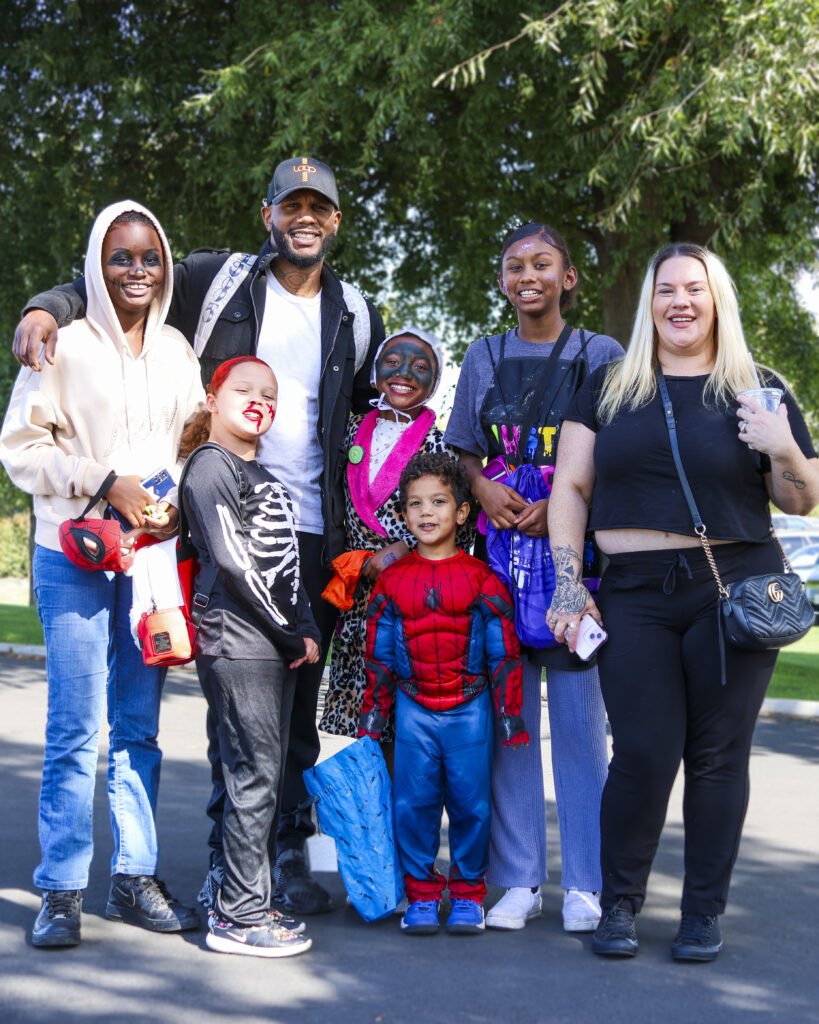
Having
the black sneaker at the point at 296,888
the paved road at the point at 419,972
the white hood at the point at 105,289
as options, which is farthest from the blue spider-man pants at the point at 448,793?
the white hood at the point at 105,289

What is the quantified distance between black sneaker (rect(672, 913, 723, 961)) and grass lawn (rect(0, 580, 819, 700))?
6257 mm

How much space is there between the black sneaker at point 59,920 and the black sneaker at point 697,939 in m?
1.91

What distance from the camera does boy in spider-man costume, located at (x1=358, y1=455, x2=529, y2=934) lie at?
13.5 ft

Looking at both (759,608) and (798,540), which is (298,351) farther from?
(798,540)

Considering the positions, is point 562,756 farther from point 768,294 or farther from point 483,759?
point 768,294

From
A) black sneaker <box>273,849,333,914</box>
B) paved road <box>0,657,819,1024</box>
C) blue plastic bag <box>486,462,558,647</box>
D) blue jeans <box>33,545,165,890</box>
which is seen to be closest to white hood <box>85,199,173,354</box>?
blue jeans <box>33,545,165,890</box>

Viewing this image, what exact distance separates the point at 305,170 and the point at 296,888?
263 centimetres

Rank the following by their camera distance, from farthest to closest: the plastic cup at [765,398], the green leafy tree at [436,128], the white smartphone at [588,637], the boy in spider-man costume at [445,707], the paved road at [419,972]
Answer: the green leafy tree at [436,128] < the boy in spider-man costume at [445,707] < the white smartphone at [588,637] < the plastic cup at [765,398] < the paved road at [419,972]

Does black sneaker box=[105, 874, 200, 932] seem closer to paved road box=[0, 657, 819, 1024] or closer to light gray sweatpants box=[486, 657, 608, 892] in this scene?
paved road box=[0, 657, 819, 1024]

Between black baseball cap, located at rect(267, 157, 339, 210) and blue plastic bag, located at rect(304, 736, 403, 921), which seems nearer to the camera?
blue plastic bag, located at rect(304, 736, 403, 921)

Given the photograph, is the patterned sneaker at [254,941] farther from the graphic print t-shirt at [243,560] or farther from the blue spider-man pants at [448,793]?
the graphic print t-shirt at [243,560]

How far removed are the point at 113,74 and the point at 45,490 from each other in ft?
28.3

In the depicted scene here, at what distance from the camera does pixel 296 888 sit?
4242 millimetres

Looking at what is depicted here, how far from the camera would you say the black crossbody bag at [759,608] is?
3.57 metres
